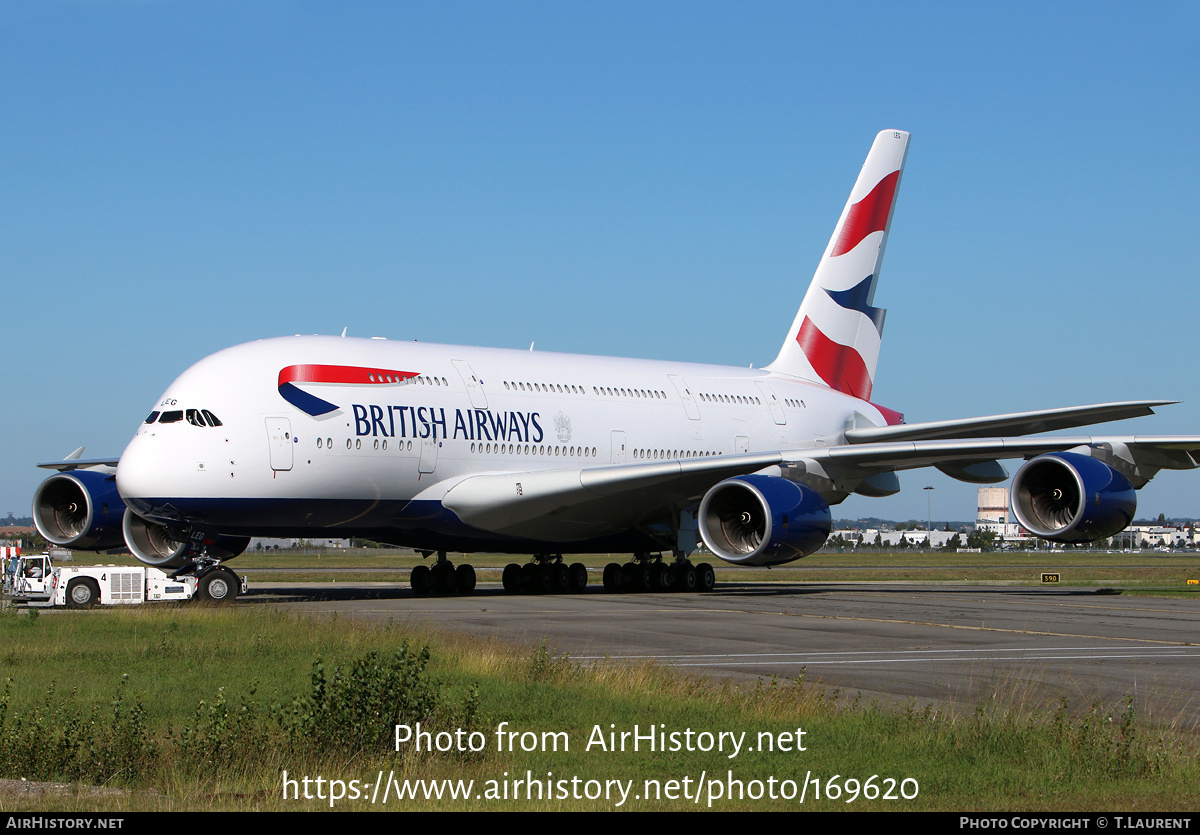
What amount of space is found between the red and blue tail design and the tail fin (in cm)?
1332

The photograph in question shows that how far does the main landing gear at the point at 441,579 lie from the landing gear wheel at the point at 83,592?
6.45 m

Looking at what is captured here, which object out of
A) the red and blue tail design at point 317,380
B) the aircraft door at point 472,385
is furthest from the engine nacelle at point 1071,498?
the red and blue tail design at point 317,380

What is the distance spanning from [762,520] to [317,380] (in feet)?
28.3

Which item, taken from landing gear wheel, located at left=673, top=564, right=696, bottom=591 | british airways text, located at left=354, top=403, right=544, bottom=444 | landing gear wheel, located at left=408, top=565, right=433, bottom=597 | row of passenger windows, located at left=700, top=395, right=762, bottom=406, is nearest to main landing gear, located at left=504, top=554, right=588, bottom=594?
landing gear wheel, located at left=408, top=565, right=433, bottom=597

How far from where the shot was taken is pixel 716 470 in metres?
25.8

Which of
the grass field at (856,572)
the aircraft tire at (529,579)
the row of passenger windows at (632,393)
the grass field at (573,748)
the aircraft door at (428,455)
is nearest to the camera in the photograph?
the grass field at (573,748)

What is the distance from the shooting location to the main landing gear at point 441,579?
28203 mm

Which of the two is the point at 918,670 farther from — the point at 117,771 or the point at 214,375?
the point at 214,375

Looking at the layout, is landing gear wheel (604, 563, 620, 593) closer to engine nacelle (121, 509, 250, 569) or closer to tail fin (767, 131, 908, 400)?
engine nacelle (121, 509, 250, 569)

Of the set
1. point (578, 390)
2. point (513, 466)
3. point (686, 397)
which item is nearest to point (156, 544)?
point (513, 466)

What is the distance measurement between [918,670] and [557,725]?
531 cm

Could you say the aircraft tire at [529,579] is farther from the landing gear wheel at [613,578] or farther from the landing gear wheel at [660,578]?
the landing gear wheel at [660,578]

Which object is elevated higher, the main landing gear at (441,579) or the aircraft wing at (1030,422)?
the aircraft wing at (1030,422)
